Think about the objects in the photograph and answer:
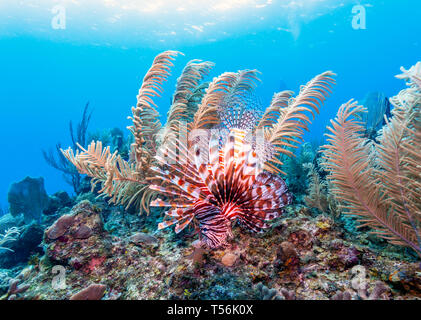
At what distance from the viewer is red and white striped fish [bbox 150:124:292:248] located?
6.77 ft

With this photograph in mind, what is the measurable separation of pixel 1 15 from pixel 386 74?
105308mm

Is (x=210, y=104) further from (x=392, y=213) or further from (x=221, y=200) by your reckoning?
(x=392, y=213)

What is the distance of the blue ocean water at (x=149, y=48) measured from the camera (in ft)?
107

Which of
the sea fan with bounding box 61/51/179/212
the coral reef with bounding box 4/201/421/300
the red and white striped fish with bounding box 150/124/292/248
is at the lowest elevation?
the coral reef with bounding box 4/201/421/300

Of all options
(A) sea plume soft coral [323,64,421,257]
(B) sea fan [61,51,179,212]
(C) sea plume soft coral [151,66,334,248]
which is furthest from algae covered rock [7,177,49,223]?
(A) sea plume soft coral [323,64,421,257]

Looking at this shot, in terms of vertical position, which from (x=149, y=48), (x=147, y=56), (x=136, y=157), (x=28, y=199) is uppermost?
(x=147, y=56)

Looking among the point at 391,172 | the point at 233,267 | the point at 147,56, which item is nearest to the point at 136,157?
the point at 233,267

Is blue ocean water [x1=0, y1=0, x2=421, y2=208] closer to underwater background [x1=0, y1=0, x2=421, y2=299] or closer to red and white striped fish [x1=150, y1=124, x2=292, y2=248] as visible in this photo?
underwater background [x1=0, y1=0, x2=421, y2=299]

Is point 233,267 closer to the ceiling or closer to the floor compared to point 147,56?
closer to the floor

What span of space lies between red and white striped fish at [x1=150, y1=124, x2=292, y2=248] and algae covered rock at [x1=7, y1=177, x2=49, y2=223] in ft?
25.2

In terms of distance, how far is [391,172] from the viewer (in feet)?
6.92

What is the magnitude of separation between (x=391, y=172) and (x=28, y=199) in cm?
998

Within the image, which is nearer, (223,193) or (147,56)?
(223,193)

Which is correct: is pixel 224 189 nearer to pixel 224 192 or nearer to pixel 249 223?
pixel 224 192
